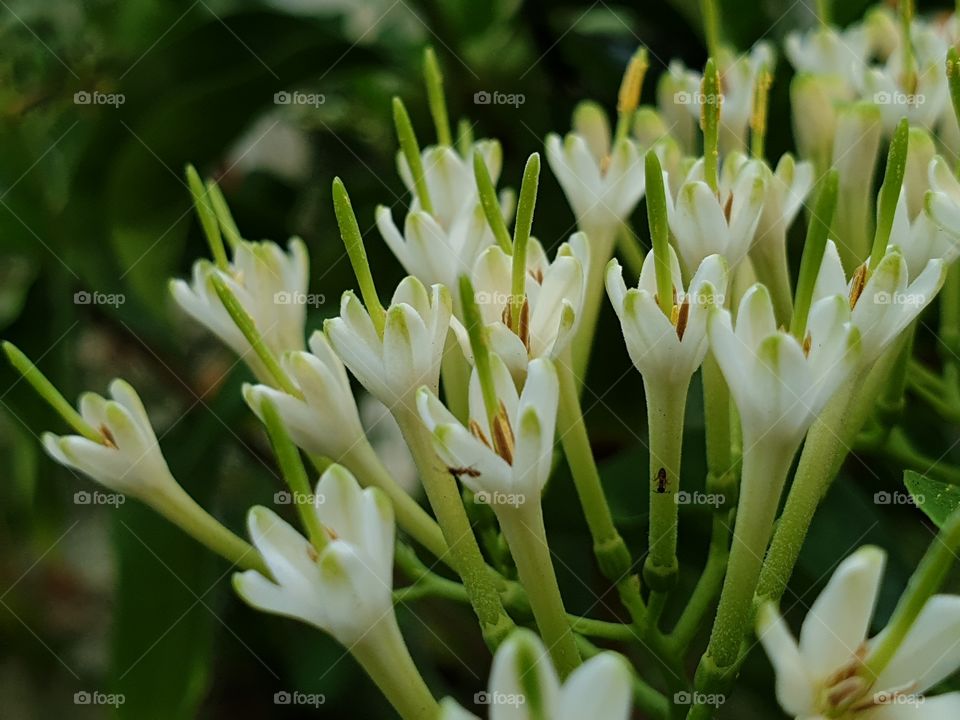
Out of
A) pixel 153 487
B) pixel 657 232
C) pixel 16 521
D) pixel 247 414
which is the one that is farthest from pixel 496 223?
pixel 16 521

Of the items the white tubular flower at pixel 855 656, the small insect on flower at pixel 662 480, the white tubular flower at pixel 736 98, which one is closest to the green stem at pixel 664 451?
the small insect on flower at pixel 662 480

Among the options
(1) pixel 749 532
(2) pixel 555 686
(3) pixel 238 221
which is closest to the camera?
(2) pixel 555 686

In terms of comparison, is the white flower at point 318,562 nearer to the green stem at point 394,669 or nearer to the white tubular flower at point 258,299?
the green stem at point 394,669

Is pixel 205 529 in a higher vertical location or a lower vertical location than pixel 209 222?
lower

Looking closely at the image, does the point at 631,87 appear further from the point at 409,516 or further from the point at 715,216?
the point at 409,516

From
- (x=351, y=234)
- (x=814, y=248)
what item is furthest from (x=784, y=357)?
(x=351, y=234)

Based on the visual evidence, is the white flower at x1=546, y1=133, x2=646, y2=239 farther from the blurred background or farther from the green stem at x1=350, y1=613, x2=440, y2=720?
the green stem at x1=350, y1=613, x2=440, y2=720
